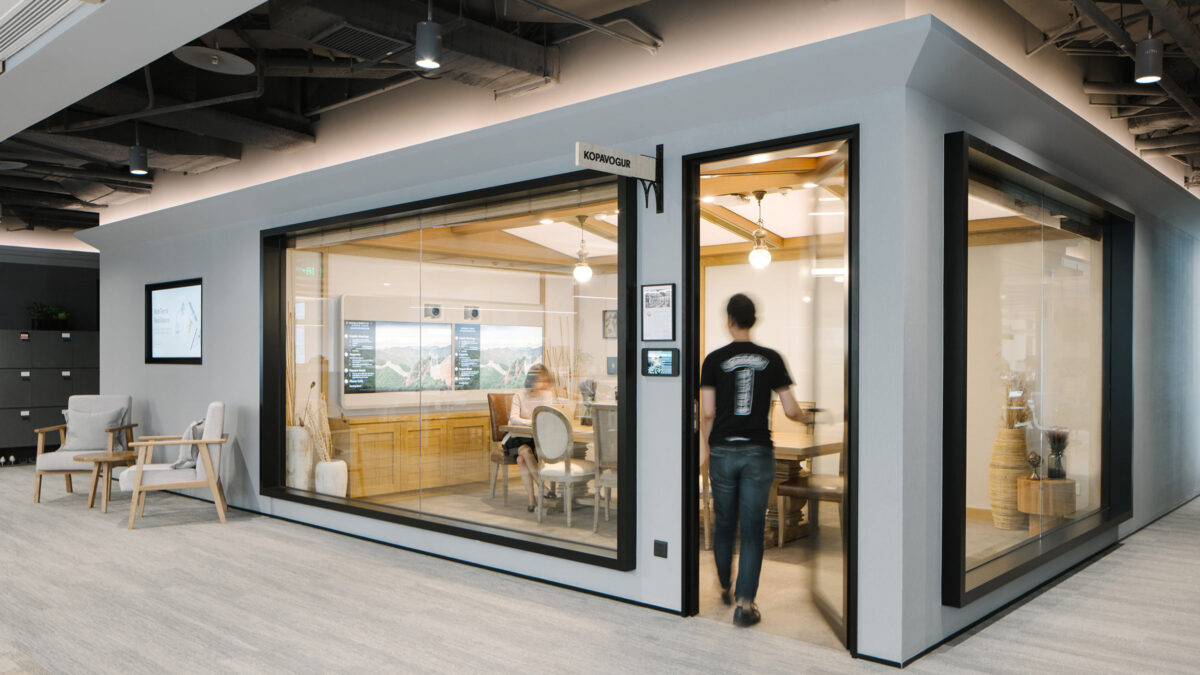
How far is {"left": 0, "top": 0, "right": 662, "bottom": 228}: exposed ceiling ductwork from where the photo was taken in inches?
173

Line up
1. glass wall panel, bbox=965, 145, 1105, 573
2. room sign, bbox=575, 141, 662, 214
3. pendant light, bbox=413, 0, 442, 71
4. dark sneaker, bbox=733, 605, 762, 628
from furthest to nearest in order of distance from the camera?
1. glass wall panel, bbox=965, 145, 1105, 573
2. dark sneaker, bbox=733, 605, 762, 628
3. room sign, bbox=575, 141, 662, 214
4. pendant light, bbox=413, 0, 442, 71

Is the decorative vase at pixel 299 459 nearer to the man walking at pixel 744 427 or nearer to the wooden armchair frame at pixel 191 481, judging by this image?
the wooden armchair frame at pixel 191 481

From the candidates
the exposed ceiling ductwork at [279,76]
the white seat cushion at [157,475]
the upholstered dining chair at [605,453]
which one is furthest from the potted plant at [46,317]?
the upholstered dining chair at [605,453]

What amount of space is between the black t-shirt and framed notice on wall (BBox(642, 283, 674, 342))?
38 centimetres

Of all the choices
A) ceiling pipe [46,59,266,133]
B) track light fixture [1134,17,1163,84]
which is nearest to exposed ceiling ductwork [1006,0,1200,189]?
track light fixture [1134,17,1163,84]

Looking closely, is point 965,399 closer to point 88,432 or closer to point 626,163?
point 626,163

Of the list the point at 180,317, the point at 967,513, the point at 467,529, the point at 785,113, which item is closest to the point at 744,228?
the point at 785,113

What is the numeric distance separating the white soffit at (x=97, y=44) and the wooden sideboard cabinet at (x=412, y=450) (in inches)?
119

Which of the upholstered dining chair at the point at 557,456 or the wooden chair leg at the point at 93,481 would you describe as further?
the wooden chair leg at the point at 93,481

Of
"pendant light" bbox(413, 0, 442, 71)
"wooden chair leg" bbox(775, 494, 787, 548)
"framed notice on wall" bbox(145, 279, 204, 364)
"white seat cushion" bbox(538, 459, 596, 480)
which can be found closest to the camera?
"pendant light" bbox(413, 0, 442, 71)

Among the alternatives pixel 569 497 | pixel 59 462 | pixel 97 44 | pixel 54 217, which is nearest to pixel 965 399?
pixel 569 497

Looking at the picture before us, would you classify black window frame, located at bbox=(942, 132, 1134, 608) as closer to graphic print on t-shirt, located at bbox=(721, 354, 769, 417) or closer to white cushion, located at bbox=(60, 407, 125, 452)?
graphic print on t-shirt, located at bbox=(721, 354, 769, 417)

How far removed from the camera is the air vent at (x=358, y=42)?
14.0 feet

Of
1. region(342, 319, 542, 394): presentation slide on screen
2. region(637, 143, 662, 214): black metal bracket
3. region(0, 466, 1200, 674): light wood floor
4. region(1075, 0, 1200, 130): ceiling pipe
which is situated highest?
region(1075, 0, 1200, 130): ceiling pipe
